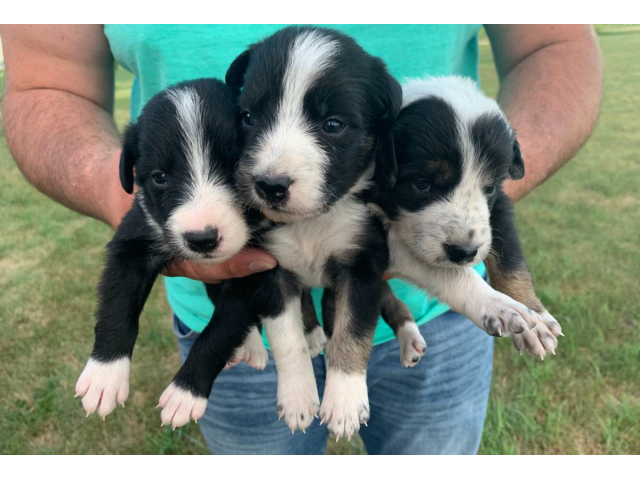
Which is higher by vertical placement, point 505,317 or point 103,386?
point 505,317

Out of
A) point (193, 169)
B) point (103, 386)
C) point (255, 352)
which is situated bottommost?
point (255, 352)

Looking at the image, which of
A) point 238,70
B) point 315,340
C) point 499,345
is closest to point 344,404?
point 315,340

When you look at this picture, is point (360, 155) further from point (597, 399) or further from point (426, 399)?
point (597, 399)

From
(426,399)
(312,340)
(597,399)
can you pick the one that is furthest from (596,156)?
(312,340)

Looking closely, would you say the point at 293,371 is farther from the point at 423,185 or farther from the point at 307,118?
the point at 307,118

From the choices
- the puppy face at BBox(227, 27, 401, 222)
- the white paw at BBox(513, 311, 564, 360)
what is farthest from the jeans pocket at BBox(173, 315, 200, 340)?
the white paw at BBox(513, 311, 564, 360)

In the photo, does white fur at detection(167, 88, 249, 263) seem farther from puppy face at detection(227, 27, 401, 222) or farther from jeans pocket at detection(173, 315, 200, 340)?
jeans pocket at detection(173, 315, 200, 340)

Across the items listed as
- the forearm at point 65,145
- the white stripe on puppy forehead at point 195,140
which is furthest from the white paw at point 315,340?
the forearm at point 65,145
